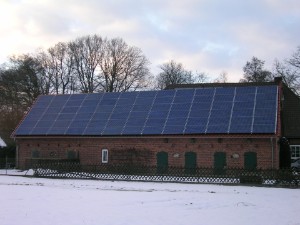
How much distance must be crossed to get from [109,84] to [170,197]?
50204mm

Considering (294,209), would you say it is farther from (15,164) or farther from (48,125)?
(15,164)

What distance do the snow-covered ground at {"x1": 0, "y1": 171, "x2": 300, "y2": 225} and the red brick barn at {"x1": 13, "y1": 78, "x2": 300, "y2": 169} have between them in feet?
27.8

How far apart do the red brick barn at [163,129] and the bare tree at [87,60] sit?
90.9 feet

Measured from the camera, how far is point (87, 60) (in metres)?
68.9

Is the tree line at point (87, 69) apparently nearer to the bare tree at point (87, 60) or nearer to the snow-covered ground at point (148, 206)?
the bare tree at point (87, 60)

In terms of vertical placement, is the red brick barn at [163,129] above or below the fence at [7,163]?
above

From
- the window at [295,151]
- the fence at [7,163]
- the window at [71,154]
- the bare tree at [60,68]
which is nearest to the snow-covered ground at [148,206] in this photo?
the window at [71,154]

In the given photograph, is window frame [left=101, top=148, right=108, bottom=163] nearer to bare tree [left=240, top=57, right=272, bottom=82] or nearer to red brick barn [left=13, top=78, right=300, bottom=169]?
red brick barn [left=13, top=78, right=300, bottom=169]

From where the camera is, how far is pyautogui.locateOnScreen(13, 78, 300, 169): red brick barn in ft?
102

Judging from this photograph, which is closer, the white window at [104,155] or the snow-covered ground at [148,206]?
the snow-covered ground at [148,206]

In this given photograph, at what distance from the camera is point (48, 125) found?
1489 inches

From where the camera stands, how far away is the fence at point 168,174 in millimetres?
25719

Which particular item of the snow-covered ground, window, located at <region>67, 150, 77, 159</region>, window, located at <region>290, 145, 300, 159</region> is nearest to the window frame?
window, located at <region>67, 150, 77, 159</region>

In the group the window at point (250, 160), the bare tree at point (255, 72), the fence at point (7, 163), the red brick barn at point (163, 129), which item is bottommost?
the fence at point (7, 163)
